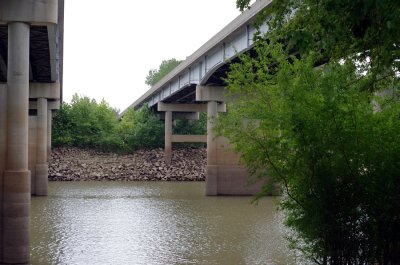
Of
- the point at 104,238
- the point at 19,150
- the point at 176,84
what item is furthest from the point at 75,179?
the point at 19,150

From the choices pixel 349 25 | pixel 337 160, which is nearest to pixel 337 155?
pixel 337 160

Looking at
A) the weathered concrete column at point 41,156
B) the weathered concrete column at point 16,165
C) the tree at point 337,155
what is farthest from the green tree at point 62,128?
the tree at point 337,155

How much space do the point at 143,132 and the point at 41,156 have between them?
3050 cm

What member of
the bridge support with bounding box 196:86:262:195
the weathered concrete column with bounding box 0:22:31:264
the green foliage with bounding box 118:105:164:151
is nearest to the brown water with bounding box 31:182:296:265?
the weathered concrete column with bounding box 0:22:31:264

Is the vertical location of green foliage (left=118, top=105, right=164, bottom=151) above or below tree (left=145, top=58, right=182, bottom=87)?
below

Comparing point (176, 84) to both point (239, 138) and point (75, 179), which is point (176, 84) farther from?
point (239, 138)

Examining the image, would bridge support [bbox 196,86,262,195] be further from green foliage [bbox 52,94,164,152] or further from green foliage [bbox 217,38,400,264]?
green foliage [bbox 52,94,164,152]

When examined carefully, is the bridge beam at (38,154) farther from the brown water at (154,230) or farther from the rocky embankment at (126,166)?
the rocky embankment at (126,166)

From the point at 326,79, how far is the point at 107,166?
4652 cm

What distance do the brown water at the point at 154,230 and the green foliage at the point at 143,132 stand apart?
30.3 metres

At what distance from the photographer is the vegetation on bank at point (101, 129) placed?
65.4 metres

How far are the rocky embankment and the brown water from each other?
1616 cm

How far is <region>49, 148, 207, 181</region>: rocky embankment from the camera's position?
5353 centimetres

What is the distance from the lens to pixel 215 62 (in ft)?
120
